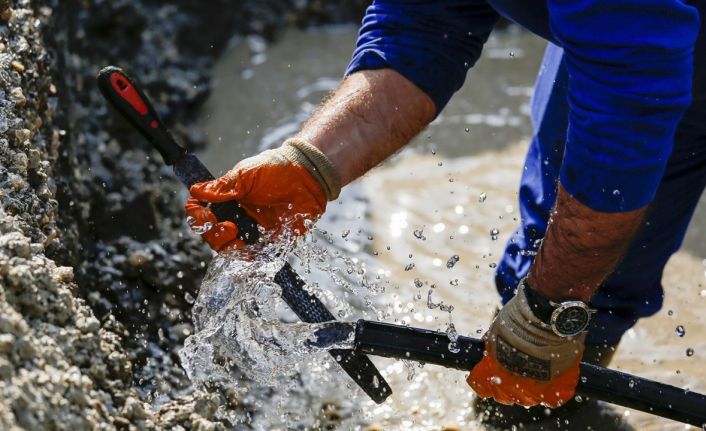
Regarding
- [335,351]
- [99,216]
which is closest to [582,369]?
[335,351]

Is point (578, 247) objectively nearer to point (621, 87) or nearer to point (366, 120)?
point (621, 87)

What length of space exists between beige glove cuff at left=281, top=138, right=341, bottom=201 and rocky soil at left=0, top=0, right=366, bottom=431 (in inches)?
23.6

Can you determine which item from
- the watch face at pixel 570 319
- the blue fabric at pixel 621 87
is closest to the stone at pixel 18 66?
the blue fabric at pixel 621 87

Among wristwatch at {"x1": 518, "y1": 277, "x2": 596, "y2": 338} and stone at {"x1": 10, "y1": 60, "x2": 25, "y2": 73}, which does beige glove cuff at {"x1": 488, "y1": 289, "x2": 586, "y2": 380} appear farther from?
stone at {"x1": 10, "y1": 60, "x2": 25, "y2": 73}

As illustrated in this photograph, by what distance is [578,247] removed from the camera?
1.96 m

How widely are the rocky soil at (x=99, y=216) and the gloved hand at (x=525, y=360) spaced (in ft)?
2.16

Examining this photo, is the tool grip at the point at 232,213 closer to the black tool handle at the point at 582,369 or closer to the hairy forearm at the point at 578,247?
the black tool handle at the point at 582,369

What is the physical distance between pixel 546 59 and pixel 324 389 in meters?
1.18

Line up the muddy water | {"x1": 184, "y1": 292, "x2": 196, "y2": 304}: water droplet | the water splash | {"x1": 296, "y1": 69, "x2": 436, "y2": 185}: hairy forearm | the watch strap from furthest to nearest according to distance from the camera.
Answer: {"x1": 184, "y1": 292, "x2": 196, "y2": 304}: water droplet, the muddy water, {"x1": 296, "y1": 69, "x2": 436, "y2": 185}: hairy forearm, the water splash, the watch strap

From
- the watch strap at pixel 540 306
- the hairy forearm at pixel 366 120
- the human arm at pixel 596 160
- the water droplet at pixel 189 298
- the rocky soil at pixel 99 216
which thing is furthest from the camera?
the water droplet at pixel 189 298

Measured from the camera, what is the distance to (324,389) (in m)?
2.63

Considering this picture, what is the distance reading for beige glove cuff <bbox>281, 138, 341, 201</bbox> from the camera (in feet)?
7.29

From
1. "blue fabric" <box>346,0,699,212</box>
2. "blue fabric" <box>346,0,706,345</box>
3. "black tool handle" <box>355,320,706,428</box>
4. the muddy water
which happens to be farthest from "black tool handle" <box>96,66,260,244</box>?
"blue fabric" <box>346,0,699,212</box>

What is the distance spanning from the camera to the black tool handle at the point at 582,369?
81.9 inches
